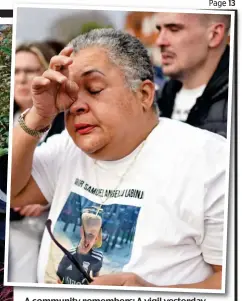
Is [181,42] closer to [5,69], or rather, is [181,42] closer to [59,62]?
[59,62]

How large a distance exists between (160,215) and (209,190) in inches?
7.4

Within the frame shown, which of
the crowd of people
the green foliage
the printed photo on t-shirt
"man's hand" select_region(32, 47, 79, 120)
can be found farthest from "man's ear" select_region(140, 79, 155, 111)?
the green foliage

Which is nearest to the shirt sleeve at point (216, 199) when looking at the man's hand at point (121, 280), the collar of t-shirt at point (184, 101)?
the collar of t-shirt at point (184, 101)

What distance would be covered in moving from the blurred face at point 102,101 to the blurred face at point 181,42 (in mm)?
194

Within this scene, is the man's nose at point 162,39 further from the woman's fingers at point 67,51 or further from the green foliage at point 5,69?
the green foliage at point 5,69

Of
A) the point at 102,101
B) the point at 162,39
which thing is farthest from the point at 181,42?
the point at 102,101

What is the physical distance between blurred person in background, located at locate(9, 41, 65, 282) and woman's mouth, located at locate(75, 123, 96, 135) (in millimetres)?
91

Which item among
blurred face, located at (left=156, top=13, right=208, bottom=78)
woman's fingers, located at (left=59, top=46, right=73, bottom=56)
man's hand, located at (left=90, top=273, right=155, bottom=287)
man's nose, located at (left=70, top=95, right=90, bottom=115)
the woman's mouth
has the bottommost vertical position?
man's hand, located at (left=90, top=273, right=155, bottom=287)

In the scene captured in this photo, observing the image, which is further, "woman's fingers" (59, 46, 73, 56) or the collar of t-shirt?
the collar of t-shirt

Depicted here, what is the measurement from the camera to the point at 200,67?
1.82 m

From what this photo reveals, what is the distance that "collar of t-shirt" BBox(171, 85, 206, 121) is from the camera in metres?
1.83

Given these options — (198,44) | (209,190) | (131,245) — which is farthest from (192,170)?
(198,44)

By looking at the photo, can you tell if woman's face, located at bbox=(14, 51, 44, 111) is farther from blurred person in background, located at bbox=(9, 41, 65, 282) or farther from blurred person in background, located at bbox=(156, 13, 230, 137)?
blurred person in background, located at bbox=(156, 13, 230, 137)

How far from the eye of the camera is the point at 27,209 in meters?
1.86
